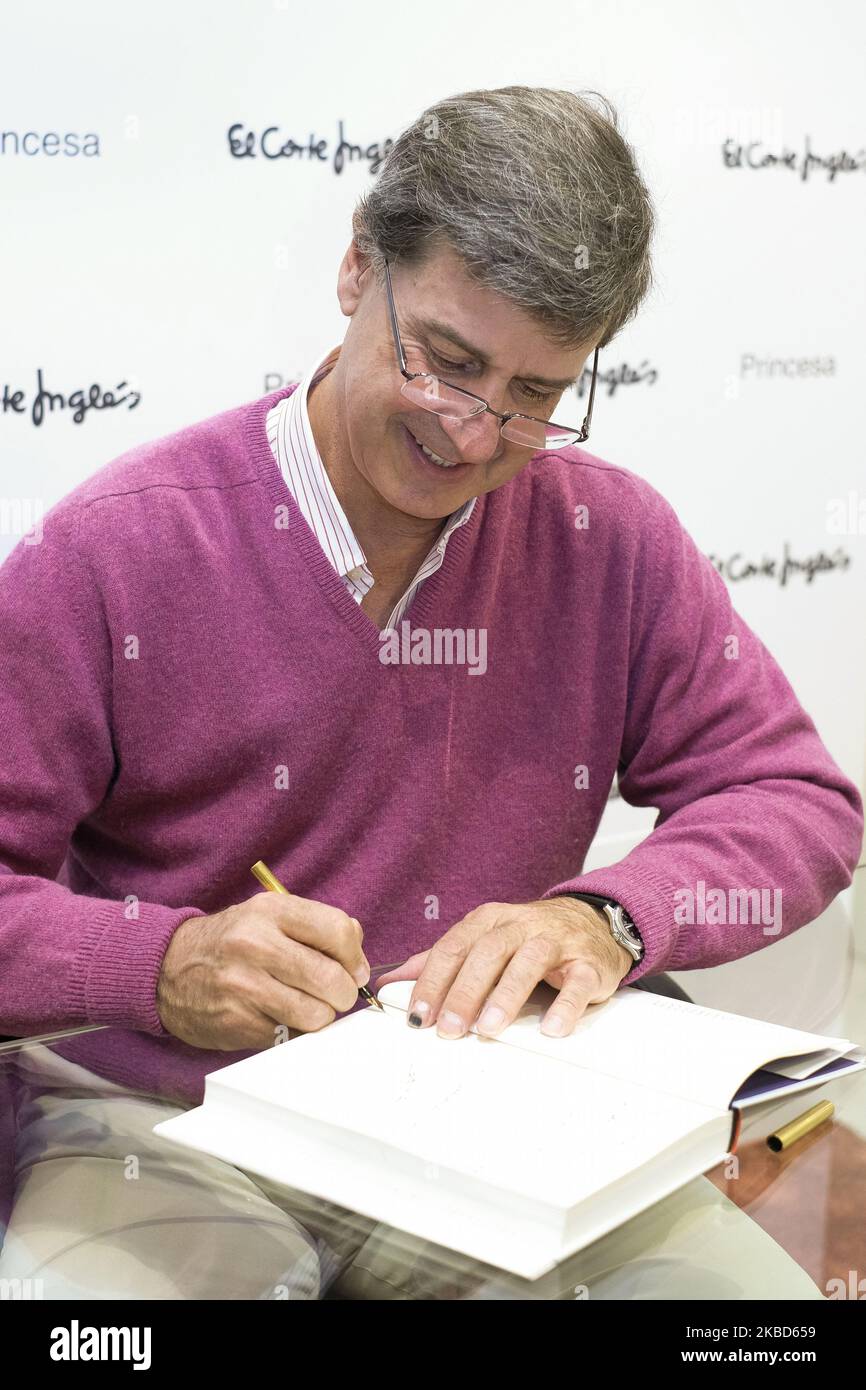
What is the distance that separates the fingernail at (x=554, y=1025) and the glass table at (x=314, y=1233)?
0.51 feet

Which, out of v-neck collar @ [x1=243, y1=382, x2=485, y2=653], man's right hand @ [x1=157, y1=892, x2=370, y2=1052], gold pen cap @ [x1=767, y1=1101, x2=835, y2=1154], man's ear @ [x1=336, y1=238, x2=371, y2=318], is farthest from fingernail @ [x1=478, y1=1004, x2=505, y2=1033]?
man's ear @ [x1=336, y1=238, x2=371, y2=318]

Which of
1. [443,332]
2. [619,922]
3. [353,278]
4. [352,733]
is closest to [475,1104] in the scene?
[619,922]

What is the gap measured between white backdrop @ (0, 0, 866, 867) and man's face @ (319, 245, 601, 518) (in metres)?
0.36

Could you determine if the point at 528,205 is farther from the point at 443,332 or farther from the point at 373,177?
the point at 373,177

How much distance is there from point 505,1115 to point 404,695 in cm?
63

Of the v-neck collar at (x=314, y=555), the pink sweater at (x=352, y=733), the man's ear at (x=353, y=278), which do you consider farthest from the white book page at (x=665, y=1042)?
the man's ear at (x=353, y=278)

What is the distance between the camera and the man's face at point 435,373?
4.07 feet

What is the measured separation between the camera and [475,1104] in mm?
913

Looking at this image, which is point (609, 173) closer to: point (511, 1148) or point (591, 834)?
point (591, 834)

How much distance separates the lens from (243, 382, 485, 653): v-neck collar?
141cm

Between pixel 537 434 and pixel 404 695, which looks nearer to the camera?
pixel 537 434

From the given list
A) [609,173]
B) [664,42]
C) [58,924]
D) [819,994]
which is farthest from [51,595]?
[664,42]

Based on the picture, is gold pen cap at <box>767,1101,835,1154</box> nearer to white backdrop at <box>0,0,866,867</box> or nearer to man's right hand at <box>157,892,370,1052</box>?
man's right hand at <box>157,892,370,1052</box>

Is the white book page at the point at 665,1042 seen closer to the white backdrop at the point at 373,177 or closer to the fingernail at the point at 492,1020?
the fingernail at the point at 492,1020
